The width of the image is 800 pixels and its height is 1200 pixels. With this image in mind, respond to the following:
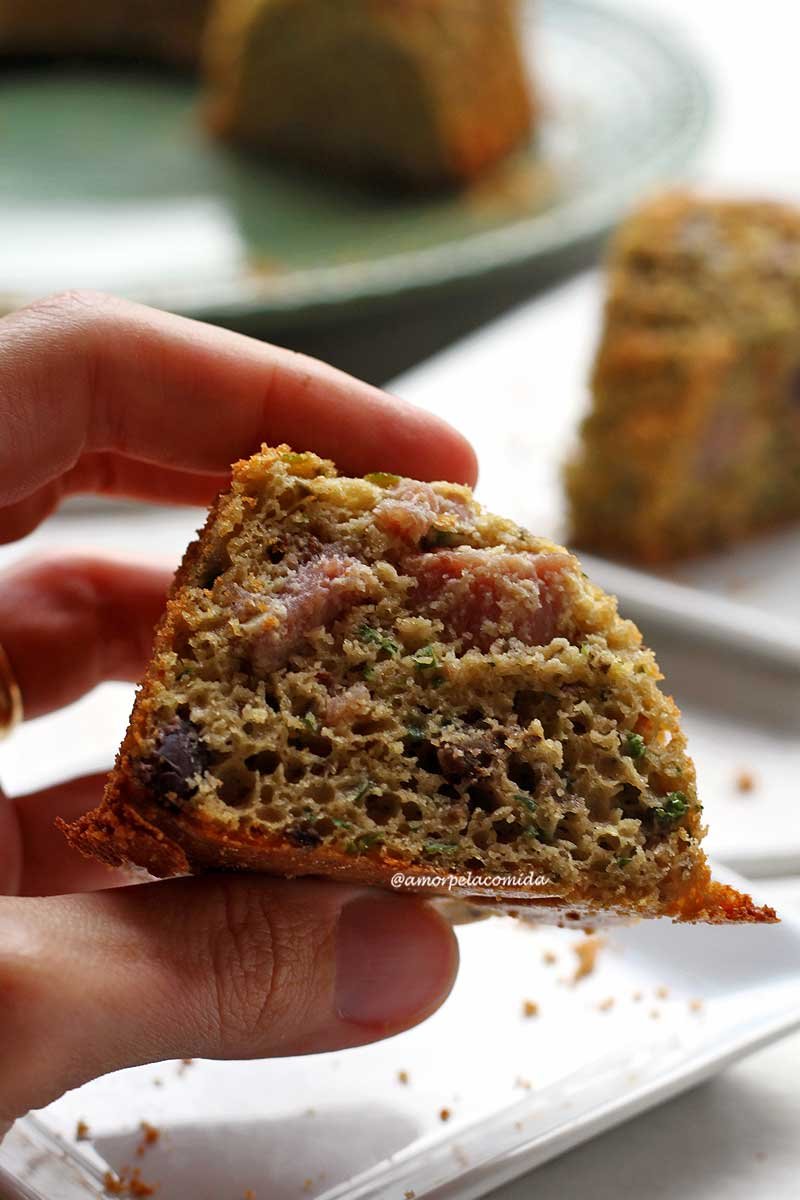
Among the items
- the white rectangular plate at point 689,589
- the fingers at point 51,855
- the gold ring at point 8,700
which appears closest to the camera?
the fingers at point 51,855

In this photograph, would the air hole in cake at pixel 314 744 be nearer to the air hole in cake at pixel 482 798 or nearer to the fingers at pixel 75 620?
the air hole in cake at pixel 482 798

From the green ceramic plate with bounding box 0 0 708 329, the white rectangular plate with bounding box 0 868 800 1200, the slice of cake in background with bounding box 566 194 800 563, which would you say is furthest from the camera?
the green ceramic plate with bounding box 0 0 708 329

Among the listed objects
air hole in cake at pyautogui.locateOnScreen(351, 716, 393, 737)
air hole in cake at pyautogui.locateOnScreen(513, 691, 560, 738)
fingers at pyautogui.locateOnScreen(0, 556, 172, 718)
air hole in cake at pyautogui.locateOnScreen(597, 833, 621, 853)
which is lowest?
fingers at pyautogui.locateOnScreen(0, 556, 172, 718)

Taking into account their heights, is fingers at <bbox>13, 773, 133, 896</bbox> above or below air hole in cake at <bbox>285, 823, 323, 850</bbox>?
below

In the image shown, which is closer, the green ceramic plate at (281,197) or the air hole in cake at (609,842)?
the air hole in cake at (609,842)

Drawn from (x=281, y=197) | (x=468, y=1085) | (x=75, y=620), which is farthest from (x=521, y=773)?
(x=281, y=197)

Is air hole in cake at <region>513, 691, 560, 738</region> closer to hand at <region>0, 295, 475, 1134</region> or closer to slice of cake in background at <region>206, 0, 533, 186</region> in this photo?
hand at <region>0, 295, 475, 1134</region>

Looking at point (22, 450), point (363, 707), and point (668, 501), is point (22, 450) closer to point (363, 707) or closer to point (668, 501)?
point (363, 707)

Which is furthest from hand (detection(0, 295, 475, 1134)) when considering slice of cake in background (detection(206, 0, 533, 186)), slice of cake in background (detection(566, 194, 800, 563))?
slice of cake in background (detection(206, 0, 533, 186))

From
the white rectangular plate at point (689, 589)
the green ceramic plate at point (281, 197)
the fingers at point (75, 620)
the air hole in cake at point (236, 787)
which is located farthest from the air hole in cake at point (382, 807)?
the green ceramic plate at point (281, 197)
